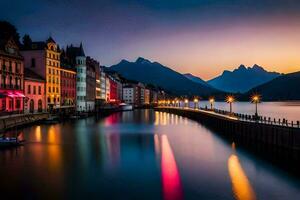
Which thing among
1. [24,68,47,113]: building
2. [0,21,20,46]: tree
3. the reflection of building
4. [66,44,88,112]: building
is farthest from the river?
[66,44,88,112]: building

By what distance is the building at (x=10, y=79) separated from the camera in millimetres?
90812

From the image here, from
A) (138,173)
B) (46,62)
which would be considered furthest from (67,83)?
(138,173)

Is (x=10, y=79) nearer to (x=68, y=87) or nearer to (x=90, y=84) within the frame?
(x=68, y=87)

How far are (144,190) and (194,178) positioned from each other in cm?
775

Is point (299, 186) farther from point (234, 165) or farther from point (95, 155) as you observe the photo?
point (95, 155)

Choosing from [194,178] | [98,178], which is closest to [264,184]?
[194,178]

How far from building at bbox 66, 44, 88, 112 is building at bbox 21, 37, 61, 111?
91.2 feet

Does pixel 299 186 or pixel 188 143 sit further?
pixel 188 143

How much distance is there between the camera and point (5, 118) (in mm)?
84125

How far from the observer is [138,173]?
4450 centimetres

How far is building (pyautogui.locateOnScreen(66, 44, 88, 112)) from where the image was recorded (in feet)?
526

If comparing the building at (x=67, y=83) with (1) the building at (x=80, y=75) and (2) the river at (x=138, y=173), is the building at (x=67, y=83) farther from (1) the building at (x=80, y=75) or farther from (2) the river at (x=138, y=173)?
(2) the river at (x=138, y=173)

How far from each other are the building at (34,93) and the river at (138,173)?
43.1m

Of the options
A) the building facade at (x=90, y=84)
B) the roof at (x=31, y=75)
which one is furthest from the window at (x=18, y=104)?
the building facade at (x=90, y=84)
